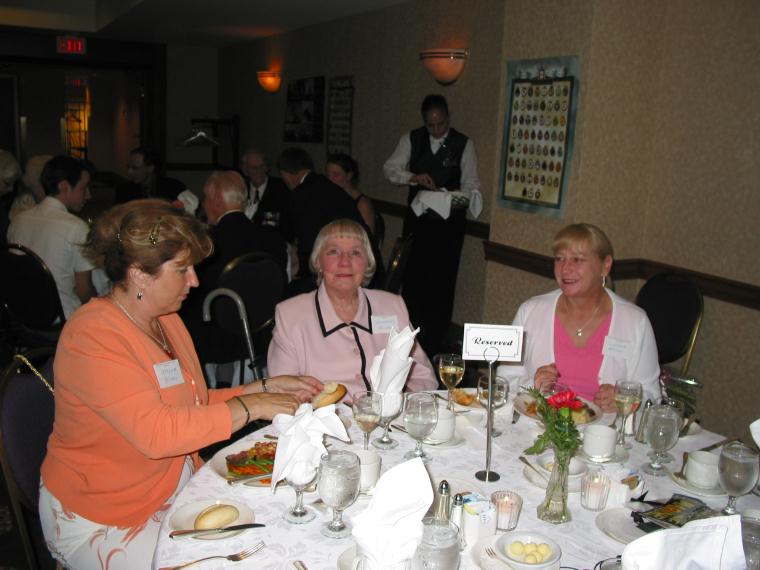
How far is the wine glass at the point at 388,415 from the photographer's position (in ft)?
5.91

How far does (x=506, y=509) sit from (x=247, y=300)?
7.26 feet

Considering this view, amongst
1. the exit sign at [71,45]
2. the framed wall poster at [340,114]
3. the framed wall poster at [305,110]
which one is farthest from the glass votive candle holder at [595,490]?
the exit sign at [71,45]

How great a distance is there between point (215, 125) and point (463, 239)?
6485 mm

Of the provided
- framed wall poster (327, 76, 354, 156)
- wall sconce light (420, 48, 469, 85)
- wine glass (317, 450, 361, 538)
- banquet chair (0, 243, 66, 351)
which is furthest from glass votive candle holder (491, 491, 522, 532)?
framed wall poster (327, 76, 354, 156)

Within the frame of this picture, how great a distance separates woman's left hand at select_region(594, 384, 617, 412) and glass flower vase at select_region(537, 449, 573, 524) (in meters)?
0.68

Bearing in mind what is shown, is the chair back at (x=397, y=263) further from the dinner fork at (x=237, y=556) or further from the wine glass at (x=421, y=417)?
the dinner fork at (x=237, y=556)

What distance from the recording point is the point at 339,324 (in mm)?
2453

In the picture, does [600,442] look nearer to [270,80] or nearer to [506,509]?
[506,509]

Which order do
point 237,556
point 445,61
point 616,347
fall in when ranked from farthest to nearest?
point 445,61, point 616,347, point 237,556

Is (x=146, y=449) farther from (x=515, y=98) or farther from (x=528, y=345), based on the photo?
(x=515, y=98)

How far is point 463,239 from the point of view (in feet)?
17.9

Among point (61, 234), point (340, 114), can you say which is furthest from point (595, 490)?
point (340, 114)

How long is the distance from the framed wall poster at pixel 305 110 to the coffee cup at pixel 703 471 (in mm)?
6741

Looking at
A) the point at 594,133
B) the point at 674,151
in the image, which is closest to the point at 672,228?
the point at 674,151
